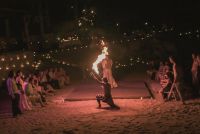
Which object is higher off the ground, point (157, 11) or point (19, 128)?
point (157, 11)

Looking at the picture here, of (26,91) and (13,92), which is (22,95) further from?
(13,92)

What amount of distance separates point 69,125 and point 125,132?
2.22 m

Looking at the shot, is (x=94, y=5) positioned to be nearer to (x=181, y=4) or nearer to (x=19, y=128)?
(x=181, y=4)

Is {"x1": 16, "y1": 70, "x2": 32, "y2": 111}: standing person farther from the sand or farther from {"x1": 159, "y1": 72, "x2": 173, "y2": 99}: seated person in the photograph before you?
{"x1": 159, "y1": 72, "x2": 173, "y2": 99}: seated person

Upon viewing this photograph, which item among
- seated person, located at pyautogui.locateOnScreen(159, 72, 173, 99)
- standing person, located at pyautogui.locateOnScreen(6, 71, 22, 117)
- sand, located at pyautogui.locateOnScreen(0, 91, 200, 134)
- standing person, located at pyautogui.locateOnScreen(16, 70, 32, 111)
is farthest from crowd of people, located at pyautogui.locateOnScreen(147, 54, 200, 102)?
standing person, located at pyautogui.locateOnScreen(6, 71, 22, 117)

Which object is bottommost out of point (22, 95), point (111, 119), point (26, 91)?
point (111, 119)

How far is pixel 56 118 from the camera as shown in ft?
48.5

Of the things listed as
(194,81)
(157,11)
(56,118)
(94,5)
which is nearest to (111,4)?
(94,5)

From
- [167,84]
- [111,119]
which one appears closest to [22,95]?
[111,119]

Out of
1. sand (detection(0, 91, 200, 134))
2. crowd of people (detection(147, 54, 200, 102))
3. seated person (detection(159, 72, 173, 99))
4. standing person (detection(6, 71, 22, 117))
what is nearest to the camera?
sand (detection(0, 91, 200, 134))

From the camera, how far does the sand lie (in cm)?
1259

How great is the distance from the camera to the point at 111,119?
45.8ft

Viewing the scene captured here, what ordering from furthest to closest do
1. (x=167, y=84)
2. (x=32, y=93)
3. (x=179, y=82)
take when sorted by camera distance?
(x=32, y=93) → (x=167, y=84) → (x=179, y=82)

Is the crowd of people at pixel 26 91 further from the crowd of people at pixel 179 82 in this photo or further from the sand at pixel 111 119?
the crowd of people at pixel 179 82
